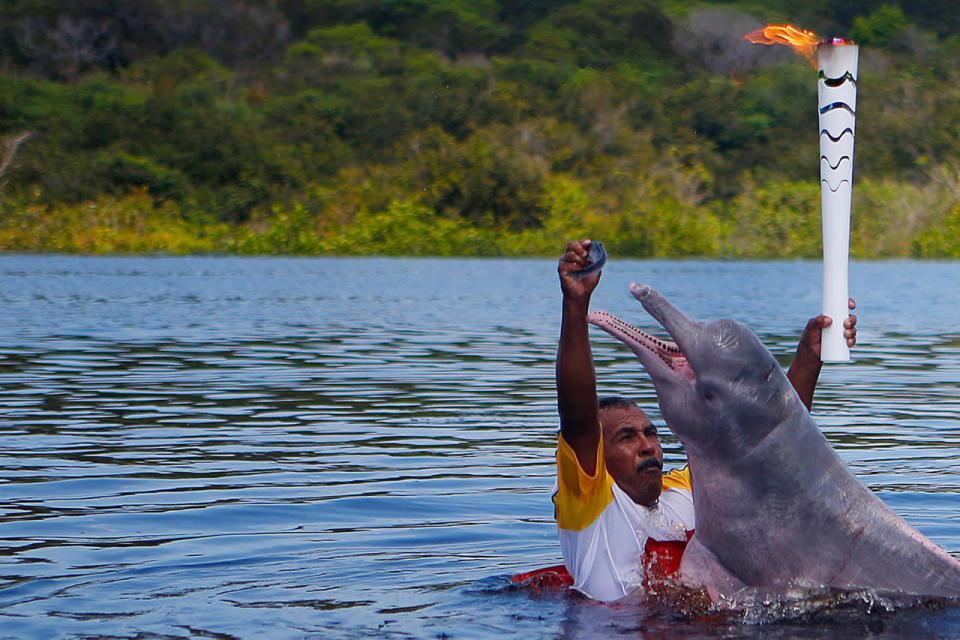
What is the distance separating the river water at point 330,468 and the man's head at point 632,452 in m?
0.45

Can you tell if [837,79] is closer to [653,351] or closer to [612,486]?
[653,351]

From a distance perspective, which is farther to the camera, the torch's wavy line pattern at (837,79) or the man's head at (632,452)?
the man's head at (632,452)

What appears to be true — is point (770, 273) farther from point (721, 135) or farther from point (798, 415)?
point (798, 415)

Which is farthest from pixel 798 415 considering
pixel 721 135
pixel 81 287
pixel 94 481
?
pixel 721 135

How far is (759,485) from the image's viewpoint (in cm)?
519

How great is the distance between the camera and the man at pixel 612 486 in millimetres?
5117

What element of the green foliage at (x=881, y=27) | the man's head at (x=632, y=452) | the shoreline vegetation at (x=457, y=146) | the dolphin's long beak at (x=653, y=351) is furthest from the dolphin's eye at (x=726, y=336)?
the green foliage at (x=881, y=27)

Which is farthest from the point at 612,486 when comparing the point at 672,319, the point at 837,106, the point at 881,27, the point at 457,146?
the point at 881,27

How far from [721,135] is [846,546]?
55.5m

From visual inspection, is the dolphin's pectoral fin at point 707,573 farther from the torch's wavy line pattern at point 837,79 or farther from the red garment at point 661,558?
the torch's wavy line pattern at point 837,79

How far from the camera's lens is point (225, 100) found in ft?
203

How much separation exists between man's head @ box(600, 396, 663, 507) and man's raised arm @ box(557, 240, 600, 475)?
48cm

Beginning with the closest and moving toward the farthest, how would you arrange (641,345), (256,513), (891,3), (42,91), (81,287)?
(641,345), (256,513), (81,287), (42,91), (891,3)

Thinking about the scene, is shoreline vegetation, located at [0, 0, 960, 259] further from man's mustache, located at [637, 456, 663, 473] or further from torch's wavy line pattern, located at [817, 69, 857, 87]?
torch's wavy line pattern, located at [817, 69, 857, 87]
